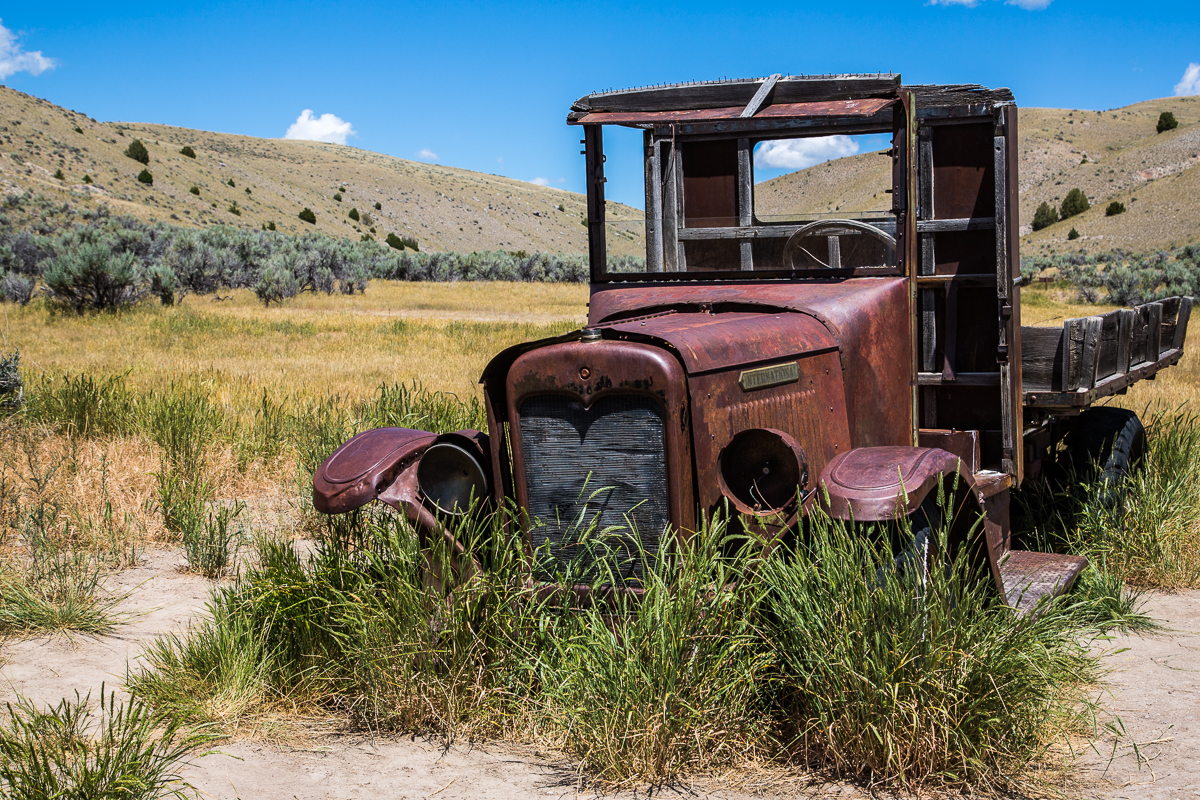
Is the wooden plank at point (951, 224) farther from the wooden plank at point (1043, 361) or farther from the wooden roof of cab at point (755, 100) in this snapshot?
the wooden plank at point (1043, 361)

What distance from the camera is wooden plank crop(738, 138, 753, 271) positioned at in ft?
18.8

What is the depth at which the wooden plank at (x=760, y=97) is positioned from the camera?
432cm

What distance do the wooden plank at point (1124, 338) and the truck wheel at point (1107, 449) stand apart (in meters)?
0.31

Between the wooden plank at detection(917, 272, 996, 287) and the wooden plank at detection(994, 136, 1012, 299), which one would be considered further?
the wooden plank at detection(917, 272, 996, 287)

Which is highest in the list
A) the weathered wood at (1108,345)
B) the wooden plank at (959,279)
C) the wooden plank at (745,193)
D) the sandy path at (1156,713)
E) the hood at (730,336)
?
the wooden plank at (745,193)

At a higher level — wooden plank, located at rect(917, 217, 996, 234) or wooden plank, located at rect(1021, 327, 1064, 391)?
wooden plank, located at rect(917, 217, 996, 234)

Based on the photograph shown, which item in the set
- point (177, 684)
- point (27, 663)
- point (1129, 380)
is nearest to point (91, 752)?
point (177, 684)

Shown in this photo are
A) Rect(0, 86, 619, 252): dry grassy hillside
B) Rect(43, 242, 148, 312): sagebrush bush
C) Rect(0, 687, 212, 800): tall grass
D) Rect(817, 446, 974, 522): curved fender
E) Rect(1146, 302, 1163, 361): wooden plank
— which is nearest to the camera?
Rect(0, 687, 212, 800): tall grass

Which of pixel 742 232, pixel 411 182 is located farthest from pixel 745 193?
pixel 411 182

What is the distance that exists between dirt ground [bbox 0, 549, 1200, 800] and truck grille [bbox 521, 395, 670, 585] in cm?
69

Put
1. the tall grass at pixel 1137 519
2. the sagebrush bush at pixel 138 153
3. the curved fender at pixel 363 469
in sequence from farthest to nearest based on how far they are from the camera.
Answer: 1. the sagebrush bush at pixel 138 153
2. the tall grass at pixel 1137 519
3. the curved fender at pixel 363 469

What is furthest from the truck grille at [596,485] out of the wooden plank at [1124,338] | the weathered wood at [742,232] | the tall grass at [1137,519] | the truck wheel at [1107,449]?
the wooden plank at [1124,338]

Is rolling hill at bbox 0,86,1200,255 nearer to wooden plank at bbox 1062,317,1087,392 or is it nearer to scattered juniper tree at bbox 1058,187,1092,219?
scattered juniper tree at bbox 1058,187,1092,219

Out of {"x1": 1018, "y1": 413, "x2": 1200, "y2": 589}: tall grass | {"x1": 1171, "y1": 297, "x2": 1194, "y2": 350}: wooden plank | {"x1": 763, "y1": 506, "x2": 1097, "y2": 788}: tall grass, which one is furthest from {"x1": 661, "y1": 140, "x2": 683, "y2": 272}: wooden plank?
{"x1": 1171, "y1": 297, "x2": 1194, "y2": 350}: wooden plank
